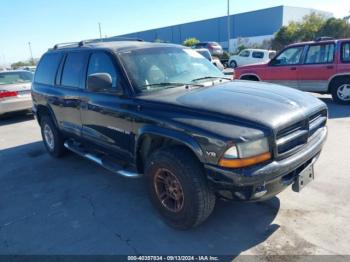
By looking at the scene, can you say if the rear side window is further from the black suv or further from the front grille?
the front grille

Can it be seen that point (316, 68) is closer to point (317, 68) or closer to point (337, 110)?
point (317, 68)

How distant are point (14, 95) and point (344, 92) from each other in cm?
940

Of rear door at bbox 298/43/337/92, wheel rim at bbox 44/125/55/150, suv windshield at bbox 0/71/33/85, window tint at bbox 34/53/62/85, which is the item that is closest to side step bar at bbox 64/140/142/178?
wheel rim at bbox 44/125/55/150

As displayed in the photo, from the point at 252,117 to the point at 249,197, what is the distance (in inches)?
27.5

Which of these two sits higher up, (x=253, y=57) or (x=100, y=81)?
(x=100, y=81)

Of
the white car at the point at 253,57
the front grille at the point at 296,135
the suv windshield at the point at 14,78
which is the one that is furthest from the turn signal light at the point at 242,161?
the white car at the point at 253,57

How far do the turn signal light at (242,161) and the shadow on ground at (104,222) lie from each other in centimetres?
85

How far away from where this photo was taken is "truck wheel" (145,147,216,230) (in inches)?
115

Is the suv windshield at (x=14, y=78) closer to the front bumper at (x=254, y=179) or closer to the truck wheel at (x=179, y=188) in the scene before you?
the truck wheel at (x=179, y=188)

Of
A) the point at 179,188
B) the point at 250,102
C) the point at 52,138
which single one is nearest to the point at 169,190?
the point at 179,188

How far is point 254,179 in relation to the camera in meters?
2.66

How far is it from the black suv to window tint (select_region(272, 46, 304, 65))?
5886mm

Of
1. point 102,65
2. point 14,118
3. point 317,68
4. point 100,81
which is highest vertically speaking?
point 102,65

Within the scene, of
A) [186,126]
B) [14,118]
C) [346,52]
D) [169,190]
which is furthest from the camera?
[14,118]
